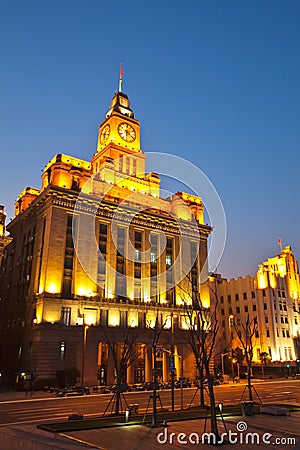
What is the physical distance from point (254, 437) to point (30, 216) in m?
62.2

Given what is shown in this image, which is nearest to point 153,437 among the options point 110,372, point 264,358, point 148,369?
point 110,372

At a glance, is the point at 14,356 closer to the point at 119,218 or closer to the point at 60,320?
the point at 60,320

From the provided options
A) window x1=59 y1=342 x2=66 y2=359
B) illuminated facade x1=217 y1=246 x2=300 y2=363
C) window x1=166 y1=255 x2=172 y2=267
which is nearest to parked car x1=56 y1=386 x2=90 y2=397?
window x1=59 y1=342 x2=66 y2=359

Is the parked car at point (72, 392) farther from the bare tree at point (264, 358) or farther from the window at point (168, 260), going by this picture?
the bare tree at point (264, 358)

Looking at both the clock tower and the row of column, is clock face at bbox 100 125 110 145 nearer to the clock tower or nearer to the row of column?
the clock tower

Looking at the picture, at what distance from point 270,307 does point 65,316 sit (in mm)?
51015

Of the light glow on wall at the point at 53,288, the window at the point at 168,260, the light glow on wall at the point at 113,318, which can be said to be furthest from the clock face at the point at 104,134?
the light glow on wall at the point at 113,318

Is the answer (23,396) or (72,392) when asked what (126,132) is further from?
(23,396)

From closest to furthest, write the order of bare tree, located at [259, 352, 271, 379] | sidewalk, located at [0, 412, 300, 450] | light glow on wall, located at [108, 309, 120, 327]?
sidewalk, located at [0, 412, 300, 450]
light glow on wall, located at [108, 309, 120, 327]
bare tree, located at [259, 352, 271, 379]

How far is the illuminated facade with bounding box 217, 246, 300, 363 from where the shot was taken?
86750 mm

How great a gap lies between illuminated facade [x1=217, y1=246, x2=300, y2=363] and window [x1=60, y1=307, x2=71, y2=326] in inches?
1566

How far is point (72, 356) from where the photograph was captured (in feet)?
181

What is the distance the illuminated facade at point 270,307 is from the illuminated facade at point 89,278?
1938 centimetres

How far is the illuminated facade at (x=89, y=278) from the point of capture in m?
56.5
